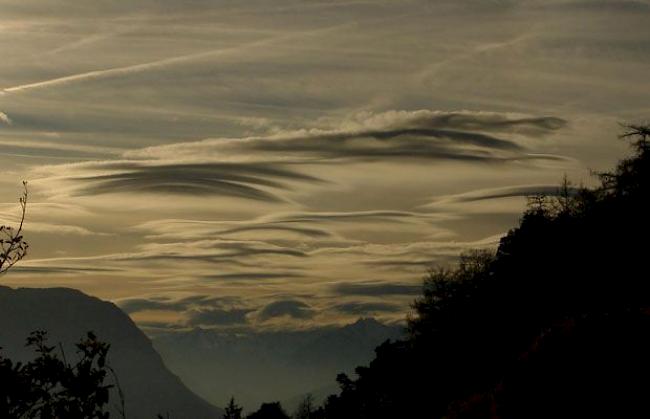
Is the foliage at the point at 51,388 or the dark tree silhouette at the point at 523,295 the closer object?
the foliage at the point at 51,388

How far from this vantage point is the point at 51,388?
628 inches

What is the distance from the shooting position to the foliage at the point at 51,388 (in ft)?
52.6

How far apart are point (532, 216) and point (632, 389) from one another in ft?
329

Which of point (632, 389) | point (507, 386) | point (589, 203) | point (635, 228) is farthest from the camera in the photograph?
point (589, 203)

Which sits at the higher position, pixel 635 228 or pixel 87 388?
pixel 635 228

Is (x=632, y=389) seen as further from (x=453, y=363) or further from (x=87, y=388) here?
(x=453, y=363)

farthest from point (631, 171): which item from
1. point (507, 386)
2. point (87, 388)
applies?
point (87, 388)

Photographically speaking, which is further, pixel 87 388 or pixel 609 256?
pixel 609 256

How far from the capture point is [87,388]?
1645 cm

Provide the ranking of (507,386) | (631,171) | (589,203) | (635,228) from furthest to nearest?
(589,203), (631,171), (635,228), (507,386)

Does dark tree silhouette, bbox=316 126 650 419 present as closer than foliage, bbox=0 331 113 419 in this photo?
No

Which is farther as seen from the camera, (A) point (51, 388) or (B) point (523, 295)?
(B) point (523, 295)

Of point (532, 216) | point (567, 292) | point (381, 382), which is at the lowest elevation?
point (381, 382)

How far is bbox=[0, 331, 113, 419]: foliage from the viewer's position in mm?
16031
